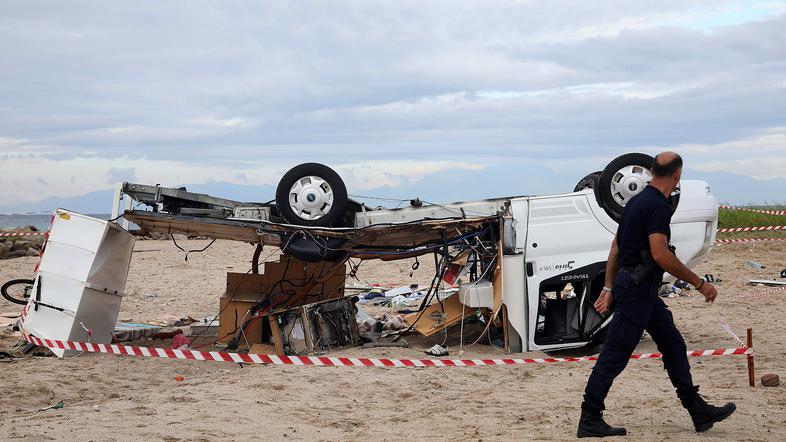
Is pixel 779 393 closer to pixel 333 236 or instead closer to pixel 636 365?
pixel 636 365

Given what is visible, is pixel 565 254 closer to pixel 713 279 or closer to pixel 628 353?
pixel 628 353

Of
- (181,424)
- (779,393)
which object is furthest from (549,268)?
(181,424)

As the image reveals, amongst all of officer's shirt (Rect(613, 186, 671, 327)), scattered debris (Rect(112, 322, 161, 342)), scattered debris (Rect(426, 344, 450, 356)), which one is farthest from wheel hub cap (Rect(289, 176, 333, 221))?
officer's shirt (Rect(613, 186, 671, 327))

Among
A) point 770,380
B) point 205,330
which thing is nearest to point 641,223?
point 770,380

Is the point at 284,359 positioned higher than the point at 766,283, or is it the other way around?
the point at 766,283

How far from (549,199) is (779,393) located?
3.87 metres

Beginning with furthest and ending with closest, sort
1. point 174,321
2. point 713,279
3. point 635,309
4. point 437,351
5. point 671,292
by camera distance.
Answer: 1. point 713,279
2. point 671,292
3. point 174,321
4. point 437,351
5. point 635,309

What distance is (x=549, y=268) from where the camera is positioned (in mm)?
11039

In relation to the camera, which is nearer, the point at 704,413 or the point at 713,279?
the point at 704,413

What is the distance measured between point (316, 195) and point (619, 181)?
3723 mm

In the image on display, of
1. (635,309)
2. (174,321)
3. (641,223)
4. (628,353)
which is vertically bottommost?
(174,321)

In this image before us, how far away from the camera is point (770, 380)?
27.8 feet

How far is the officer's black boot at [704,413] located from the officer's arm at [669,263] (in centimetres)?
82

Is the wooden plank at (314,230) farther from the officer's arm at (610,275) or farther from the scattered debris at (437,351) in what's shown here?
the officer's arm at (610,275)
